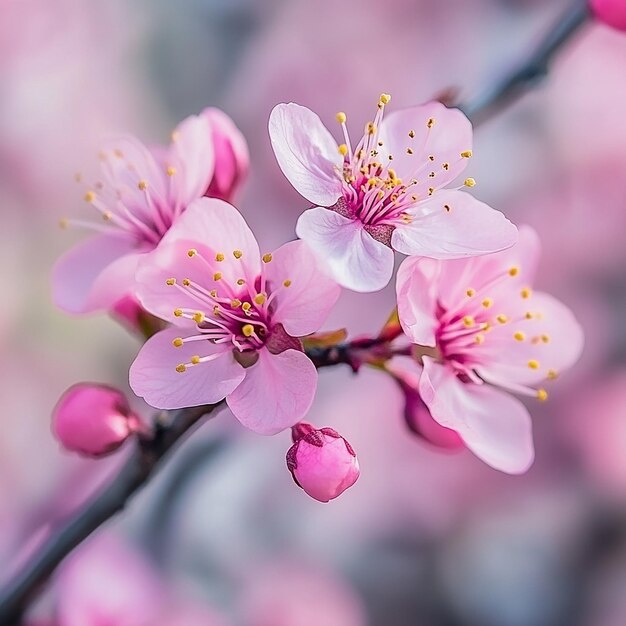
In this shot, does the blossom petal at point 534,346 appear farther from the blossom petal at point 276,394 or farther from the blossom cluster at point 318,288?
the blossom petal at point 276,394

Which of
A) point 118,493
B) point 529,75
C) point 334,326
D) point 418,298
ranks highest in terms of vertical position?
point 529,75

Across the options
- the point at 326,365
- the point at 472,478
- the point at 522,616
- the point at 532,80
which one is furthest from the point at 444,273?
the point at 522,616

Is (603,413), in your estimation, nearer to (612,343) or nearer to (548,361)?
(612,343)

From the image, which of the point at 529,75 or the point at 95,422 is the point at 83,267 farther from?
the point at 529,75

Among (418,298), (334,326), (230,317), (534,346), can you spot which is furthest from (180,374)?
(334,326)

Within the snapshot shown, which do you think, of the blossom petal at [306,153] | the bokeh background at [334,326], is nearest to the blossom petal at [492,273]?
the blossom petal at [306,153]

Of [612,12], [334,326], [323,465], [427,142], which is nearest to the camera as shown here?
[323,465]

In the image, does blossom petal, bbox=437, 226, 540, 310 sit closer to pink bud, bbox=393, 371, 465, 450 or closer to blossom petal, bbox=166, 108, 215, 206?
pink bud, bbox=393, 371, 465, 450
